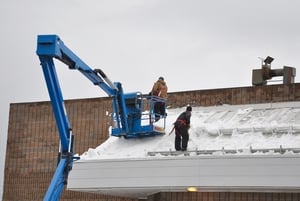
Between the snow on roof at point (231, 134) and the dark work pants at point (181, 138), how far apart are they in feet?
0.83

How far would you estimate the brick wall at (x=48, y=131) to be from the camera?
2259cm

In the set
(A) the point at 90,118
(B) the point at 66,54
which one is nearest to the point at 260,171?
(B) the point at 66,54

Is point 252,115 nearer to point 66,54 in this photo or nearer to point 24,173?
point 66,54

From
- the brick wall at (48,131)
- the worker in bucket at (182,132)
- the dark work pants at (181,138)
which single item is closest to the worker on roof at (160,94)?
the brick wall at (48,131)

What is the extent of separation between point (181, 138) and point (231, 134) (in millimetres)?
1320

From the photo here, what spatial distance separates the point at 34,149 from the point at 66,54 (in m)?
8.08

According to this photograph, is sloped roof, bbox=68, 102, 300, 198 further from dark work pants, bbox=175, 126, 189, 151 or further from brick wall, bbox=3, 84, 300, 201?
brick wall, bbox=3, 84, 300, 201

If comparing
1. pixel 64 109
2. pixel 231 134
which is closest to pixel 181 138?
pixel 231 134

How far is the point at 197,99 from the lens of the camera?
23078 millimetres

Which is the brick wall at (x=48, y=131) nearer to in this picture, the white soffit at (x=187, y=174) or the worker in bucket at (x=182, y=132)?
the worker in bucket at (x=182, y=132)

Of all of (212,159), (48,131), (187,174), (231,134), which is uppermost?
(231,134)

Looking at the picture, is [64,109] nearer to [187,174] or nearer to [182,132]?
[182,132]

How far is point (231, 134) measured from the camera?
779 inches

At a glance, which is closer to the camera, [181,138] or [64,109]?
[64,109]
